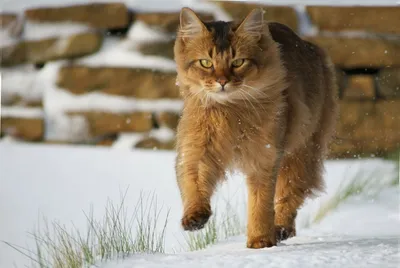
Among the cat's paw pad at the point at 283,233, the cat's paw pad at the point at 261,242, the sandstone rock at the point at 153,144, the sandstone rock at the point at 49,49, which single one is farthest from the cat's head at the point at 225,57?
the sandstone rock at the point at 49,49

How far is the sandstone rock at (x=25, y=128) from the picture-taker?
219 inches

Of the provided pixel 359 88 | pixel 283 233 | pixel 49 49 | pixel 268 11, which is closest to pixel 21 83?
pixel 49 49

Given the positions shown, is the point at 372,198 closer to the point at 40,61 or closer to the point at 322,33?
the point at 322,33

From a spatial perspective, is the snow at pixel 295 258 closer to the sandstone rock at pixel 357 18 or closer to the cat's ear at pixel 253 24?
the cat's ear at pixel 253 24

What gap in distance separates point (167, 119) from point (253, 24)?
9.65ft

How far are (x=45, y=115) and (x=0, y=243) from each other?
254 cm

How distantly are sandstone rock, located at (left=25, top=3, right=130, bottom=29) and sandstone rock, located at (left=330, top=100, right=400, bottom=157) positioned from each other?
202 centimetres

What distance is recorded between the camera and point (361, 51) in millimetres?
5672

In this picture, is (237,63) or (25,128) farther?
(25,128)

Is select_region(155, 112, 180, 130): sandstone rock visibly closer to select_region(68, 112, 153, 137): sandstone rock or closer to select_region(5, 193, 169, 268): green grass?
select_region(68, 112, 153, 137): sandstone rock

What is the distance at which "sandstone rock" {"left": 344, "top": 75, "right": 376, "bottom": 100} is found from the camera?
5.69 m

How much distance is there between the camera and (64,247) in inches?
109

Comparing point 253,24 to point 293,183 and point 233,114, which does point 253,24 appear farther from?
point 293,183

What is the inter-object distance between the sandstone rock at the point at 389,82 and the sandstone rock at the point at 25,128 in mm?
2915
